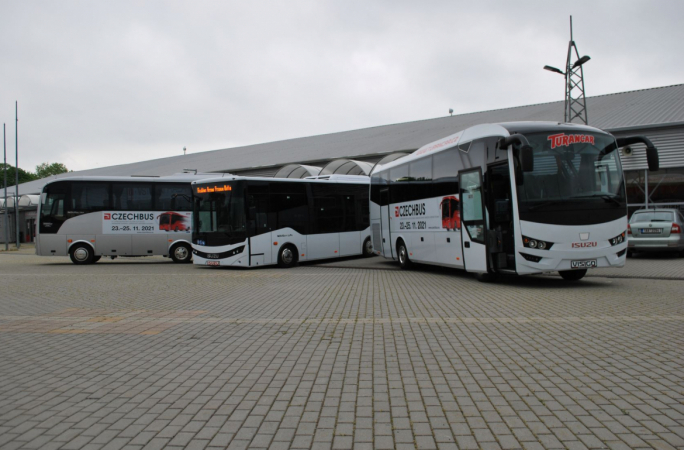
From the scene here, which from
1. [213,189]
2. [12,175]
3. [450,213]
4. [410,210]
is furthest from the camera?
[12,175]

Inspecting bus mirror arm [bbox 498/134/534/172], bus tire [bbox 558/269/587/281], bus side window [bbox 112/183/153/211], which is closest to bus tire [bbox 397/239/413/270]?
bus tire [bbox 558/269/587/281]

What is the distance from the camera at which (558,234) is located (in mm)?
11227

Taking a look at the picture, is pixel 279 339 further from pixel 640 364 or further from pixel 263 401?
pixel 640 364

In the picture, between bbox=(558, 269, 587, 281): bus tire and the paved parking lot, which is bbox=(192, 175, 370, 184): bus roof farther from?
bbox=(558, 269, 587, 281): bus tire

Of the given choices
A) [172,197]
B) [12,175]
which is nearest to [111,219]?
[172,197]

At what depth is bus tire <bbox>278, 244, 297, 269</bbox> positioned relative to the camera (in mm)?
19734

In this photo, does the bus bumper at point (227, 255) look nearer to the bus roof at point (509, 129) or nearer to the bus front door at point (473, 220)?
the bus roof at point (509, 129)

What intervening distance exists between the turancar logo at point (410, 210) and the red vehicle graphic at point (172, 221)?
394 inches

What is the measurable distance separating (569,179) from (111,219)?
18357 mm

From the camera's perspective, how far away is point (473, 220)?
12883 mm

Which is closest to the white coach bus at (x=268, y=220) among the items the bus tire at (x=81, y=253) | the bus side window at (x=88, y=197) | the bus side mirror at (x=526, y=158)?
the bus side window at (x=88, y=197)

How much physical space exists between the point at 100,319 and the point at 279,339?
3.45 m

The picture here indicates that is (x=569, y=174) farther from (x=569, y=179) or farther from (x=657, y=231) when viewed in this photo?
(x=657, y=231)

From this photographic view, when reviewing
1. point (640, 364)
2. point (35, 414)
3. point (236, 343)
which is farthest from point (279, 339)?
point (640, 364)
